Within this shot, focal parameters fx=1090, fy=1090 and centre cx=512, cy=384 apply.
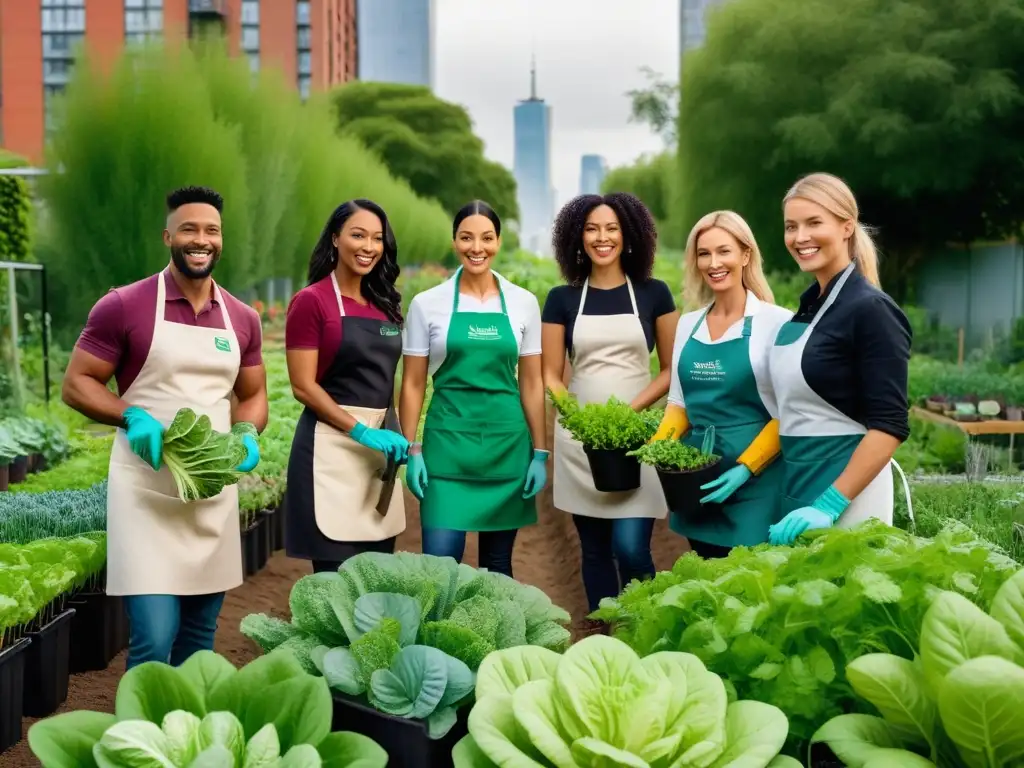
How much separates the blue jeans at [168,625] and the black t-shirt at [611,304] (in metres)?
1.59

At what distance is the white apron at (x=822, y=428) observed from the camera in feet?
9.50

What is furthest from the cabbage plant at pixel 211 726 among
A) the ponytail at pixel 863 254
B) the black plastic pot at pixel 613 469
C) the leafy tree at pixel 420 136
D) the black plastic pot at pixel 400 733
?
the leafy tree at pixel 420 136

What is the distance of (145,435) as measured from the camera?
293 centimetres

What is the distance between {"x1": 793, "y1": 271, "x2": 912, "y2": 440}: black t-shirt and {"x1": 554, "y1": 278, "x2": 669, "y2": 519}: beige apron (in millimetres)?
1160

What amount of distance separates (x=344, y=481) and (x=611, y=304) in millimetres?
1185

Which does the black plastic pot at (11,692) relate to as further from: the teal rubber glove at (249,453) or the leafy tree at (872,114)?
the leafy tree at (872,114)

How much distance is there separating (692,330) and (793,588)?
6.10 ft

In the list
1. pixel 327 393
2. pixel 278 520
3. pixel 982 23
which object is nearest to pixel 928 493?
pixel 327 393

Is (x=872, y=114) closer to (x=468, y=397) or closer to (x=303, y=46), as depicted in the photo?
(x=468, y=397)

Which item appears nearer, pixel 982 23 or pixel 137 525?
pixel 137 525

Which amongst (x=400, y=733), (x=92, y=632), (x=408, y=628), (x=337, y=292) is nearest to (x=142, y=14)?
(x=92, y=632)

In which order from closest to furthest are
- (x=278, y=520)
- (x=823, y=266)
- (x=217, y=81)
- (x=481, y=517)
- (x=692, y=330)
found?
(x=823, y=266)
(x=692, y=330)
(x=481, y=517)
(x=278, y=520)
(x=217, y=81)

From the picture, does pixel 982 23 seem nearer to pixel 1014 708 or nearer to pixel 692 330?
pixel 692 330

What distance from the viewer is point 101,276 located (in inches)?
466
